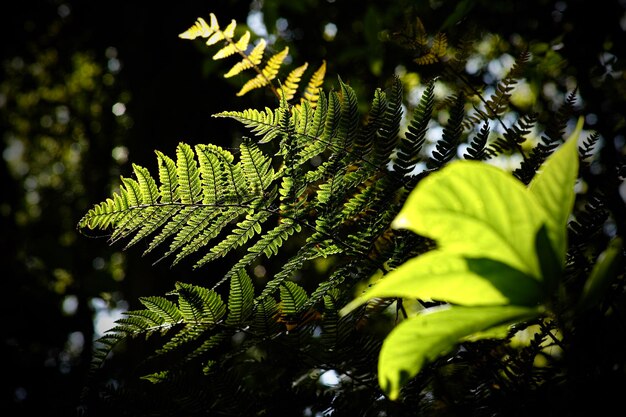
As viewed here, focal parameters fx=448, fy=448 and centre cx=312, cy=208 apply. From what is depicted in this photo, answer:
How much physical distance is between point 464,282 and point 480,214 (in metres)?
0.05

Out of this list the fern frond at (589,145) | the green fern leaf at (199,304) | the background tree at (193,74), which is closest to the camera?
the green fern leaf at (199,304)

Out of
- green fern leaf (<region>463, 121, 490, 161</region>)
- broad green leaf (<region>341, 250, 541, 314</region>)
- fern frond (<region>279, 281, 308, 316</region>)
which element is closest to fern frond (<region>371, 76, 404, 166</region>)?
green fern leaf (<region>463, 121, 490, 161</region>)

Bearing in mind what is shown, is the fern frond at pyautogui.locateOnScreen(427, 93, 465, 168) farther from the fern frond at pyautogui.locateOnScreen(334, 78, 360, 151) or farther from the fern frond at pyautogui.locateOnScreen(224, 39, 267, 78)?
the fern frond at pyautogui.locateOnScreen(224, 39, 267, 78)

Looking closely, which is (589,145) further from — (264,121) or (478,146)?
(264,121)

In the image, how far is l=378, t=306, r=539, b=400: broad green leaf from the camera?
35 cm

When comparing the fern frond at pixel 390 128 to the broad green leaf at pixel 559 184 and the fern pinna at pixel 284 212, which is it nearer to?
the fern pinna at pixel 284 212

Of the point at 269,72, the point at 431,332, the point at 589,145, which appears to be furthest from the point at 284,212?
the point at 589,145

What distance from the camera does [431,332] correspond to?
36 cm

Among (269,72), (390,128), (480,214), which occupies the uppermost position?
(269,72)

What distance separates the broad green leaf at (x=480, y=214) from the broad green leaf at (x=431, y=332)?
0.13 ft

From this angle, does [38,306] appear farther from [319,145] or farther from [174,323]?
[319,145]

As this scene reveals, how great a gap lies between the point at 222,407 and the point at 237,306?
0.17 meters

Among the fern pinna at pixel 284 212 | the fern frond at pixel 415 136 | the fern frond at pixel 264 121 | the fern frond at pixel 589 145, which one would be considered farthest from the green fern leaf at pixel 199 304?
the fern frond at pixel 589 145

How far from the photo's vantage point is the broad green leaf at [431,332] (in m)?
0.35
